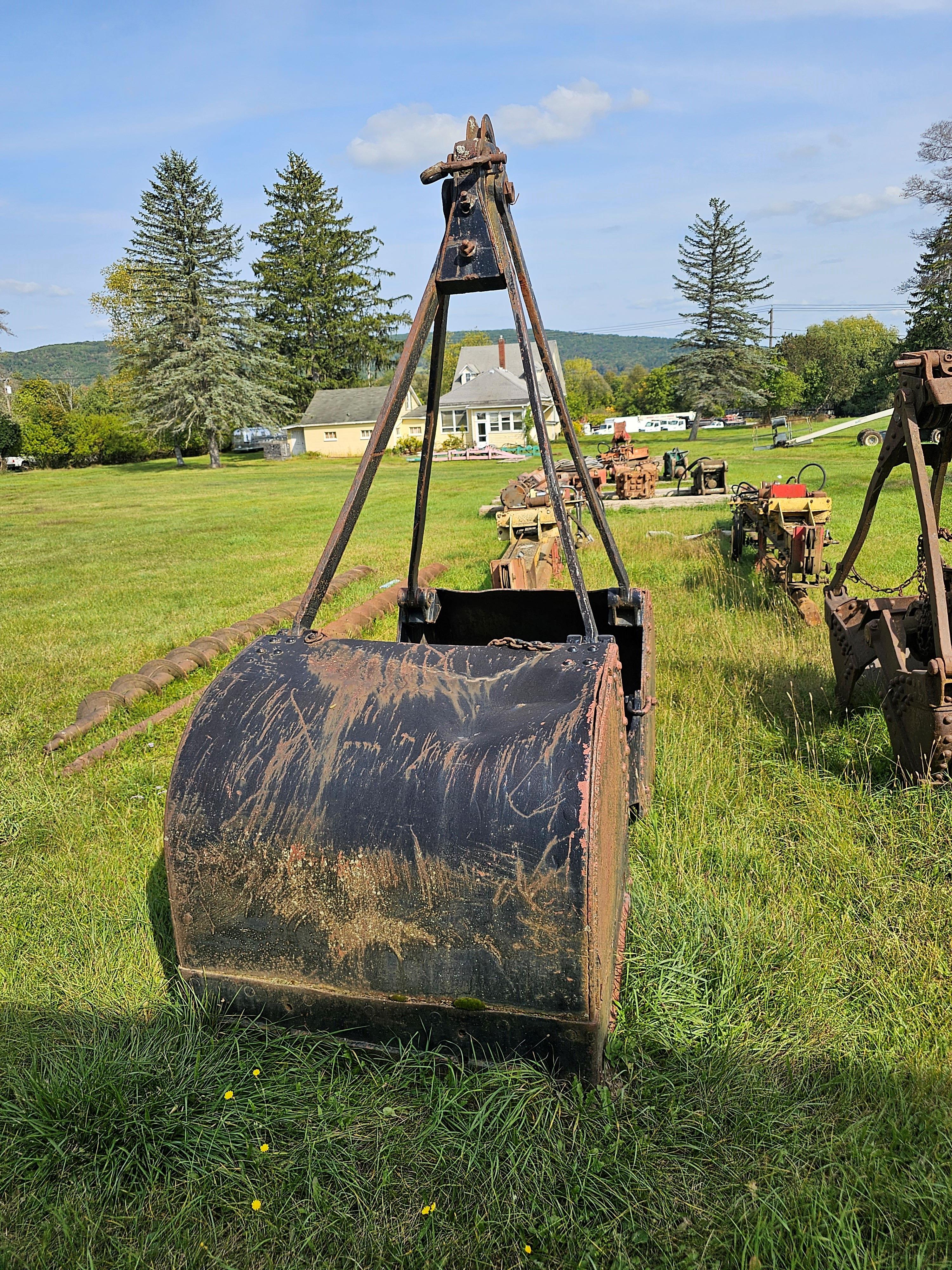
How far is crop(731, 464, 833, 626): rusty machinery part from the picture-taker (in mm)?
8008

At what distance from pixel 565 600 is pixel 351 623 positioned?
152 inches

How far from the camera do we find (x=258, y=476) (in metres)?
36.7

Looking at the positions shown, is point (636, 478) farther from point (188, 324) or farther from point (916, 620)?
point (188, 324)

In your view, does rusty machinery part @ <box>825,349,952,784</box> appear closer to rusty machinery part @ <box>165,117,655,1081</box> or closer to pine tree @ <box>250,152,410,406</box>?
rusty machinery part @ <box>165,117,655,1081</box>

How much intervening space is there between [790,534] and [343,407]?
47194mm

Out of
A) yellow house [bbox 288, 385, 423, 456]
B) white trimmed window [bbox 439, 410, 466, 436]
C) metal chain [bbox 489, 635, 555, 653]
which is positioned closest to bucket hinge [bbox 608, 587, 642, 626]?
metal chain [bbox 489, 635, 555, 653]

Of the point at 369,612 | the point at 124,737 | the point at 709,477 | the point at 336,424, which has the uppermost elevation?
the point at 336,424

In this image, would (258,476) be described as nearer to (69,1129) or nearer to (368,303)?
(368,303)

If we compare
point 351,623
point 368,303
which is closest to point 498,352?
point 368,303

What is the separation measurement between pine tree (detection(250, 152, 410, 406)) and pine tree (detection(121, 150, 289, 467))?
13984 millimetres

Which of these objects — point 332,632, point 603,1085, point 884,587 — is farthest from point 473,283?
point 884,587

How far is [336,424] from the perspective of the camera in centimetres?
5134

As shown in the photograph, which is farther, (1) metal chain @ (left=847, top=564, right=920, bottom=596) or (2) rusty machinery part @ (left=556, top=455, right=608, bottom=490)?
(2) rusty machinery part @ (left=556, top=455, right=608, bottom=490)

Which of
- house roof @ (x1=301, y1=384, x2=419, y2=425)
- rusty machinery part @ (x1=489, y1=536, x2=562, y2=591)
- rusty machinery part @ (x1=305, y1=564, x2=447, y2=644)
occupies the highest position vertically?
house roof @ (x1=301, y1=384, x2=419, y2=425)
